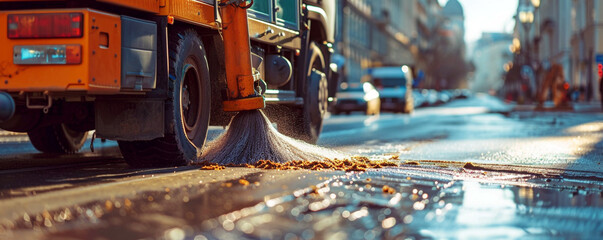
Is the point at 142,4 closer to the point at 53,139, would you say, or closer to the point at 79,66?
the point at 79,66

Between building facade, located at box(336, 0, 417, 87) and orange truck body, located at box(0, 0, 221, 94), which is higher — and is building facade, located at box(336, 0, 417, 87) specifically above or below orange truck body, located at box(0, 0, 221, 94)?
above

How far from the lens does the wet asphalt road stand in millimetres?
4391

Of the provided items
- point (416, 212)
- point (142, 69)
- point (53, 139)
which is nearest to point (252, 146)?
point (142, 69)

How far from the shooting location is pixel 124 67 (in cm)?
689

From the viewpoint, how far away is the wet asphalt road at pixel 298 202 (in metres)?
4.39

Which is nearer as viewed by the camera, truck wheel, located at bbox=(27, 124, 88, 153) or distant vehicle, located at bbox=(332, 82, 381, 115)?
truck wheel, located at bbox=(27, 124, 88, 153)

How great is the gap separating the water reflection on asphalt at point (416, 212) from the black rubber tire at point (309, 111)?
4779 mm

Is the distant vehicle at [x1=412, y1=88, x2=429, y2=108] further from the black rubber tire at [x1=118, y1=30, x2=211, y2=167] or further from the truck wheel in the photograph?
the black rubber tire at [x1=118, y1=30, x2=211, y2=167]

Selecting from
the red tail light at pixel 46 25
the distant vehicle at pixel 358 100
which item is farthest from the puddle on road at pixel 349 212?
the distant vehicle at pixel 358 100

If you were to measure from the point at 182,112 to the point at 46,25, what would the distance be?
67.8 inches

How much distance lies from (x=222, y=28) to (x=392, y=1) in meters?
82.1

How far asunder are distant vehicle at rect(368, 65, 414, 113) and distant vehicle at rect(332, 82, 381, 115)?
3.79 m

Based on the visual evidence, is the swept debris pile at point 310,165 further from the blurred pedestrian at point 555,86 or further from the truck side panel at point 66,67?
the blurred pedestrian at point 555,86

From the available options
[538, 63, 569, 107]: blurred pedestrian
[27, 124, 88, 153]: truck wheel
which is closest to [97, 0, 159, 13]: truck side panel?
[27, 124, 88, 153]: truck wheel
